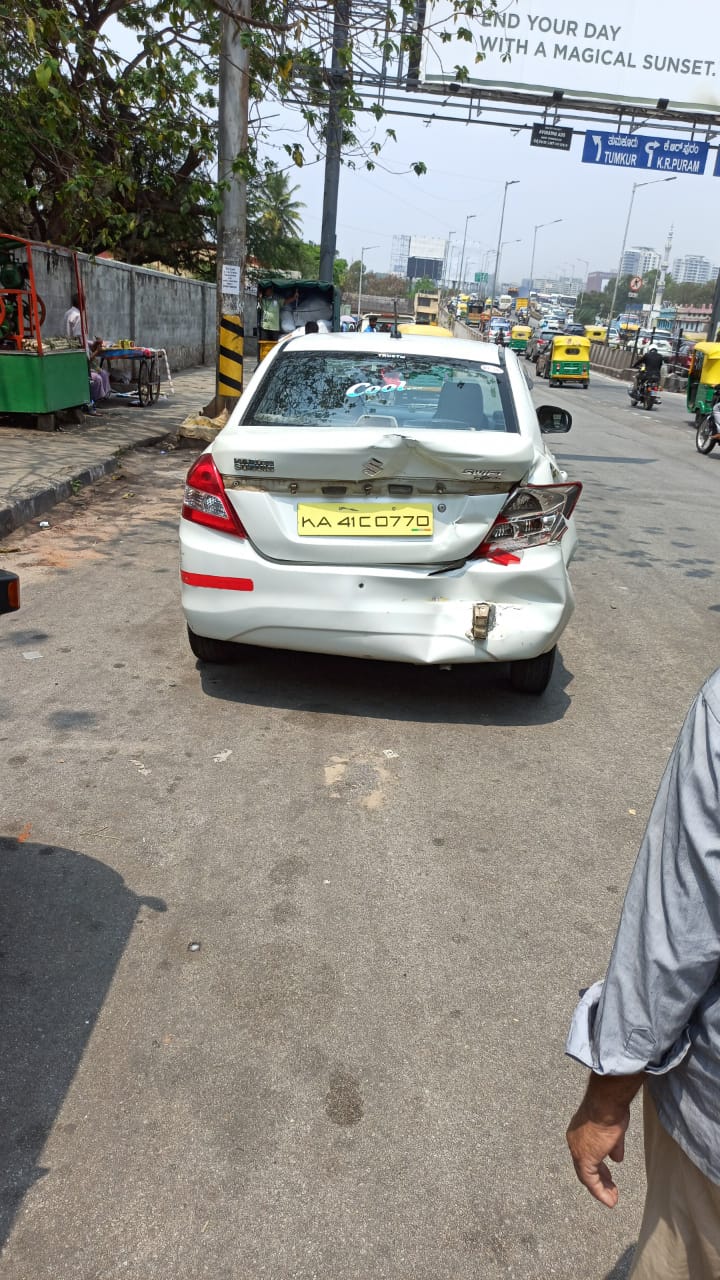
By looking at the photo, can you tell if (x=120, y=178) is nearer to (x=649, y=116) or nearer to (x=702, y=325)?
(x=649, y=116)

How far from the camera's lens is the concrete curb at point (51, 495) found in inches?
306

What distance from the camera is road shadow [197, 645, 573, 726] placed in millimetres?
4527

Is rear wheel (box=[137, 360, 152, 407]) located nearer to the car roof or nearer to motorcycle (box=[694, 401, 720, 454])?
motorcycle (box=[694, 401, 720, 454])

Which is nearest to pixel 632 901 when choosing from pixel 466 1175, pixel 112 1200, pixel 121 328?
pixel 466 1175

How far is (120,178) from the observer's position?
11750 mm

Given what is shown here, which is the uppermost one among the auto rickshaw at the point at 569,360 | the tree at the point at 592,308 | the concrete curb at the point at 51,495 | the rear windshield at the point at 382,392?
the rear windshield at the point at 382,392

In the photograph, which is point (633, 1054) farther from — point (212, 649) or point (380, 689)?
point (212, 649)

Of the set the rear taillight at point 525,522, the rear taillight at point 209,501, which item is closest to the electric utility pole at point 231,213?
the rear taillight at point 209,501

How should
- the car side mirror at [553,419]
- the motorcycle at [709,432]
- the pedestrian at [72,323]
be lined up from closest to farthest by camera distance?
1. the car side mirror at [553,419]
2. the pedestrian at [72,323]
3. the motorcycle at [709,432]

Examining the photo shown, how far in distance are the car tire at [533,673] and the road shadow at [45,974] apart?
223 centimetres

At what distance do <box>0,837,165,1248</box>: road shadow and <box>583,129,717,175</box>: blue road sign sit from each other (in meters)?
25.6

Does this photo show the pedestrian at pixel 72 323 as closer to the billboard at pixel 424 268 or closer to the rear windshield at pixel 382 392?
the rear windshield at pixel 382 392

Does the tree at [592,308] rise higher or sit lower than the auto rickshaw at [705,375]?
lower

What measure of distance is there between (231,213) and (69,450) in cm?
440
